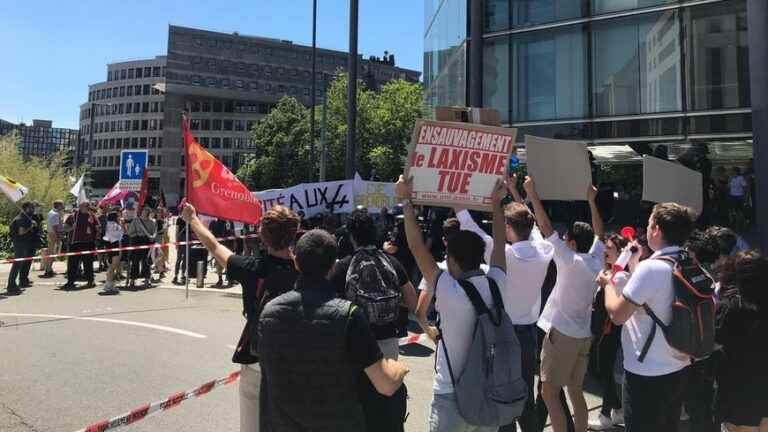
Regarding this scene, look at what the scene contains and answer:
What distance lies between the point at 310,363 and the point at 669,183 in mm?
3966

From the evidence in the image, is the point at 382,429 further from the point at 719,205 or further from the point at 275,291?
the point at 719,205

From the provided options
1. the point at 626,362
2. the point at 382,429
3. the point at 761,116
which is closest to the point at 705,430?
the point at 626,362

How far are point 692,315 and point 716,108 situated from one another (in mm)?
15041

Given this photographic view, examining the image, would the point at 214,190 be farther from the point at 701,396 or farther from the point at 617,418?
the point at 701,396

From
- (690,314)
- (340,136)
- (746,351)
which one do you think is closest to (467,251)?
(690,314)

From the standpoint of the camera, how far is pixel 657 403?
311 centimetres

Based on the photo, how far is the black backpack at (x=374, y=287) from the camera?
12.2ft

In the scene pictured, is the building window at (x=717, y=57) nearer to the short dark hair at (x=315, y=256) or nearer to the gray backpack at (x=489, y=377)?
the gray backpack at (x=489, y=377)

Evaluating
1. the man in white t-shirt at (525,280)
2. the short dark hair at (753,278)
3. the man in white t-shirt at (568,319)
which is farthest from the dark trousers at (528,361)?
the short dark hair at (753,278)

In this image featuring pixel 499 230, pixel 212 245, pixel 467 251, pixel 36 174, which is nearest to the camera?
pixel 467 251

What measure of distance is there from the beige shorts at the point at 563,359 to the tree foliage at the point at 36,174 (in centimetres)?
2352

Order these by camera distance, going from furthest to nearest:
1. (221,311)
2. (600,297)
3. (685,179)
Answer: (221,311)
(685,179)
(600,297)

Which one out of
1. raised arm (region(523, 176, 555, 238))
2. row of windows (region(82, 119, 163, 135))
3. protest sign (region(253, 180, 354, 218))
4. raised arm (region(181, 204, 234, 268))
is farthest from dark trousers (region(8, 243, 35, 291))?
row of windows (region(82, 119, 163, 135))

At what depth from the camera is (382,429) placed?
323 cm
